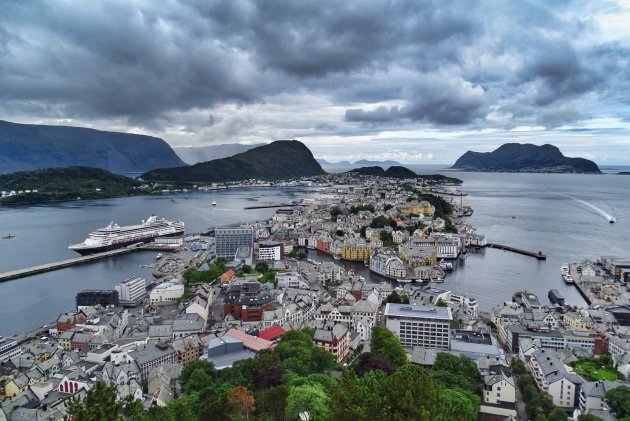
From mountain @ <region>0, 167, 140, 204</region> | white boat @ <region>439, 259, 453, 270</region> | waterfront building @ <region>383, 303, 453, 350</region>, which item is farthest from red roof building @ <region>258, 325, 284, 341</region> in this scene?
mountain @ <region>0, 167, 140, 204</region>

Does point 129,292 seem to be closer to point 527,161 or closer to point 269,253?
point 269,253

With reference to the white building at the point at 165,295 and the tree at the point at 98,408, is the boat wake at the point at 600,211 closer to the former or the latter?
the white building at the point at 165,295

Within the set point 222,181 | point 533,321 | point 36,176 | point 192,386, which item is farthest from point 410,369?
point 222,181

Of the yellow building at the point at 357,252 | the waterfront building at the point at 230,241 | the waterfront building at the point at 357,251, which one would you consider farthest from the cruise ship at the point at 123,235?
the yellow building at the point at 357,252

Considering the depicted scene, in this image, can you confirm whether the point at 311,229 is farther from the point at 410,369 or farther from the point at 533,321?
the point at 410,369

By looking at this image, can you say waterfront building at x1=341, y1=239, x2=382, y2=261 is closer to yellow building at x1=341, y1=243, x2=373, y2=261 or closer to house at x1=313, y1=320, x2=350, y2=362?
yellow building at x1=341, y1=243, x2=373, y2=261

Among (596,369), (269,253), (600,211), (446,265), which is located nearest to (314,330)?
(596,369)
